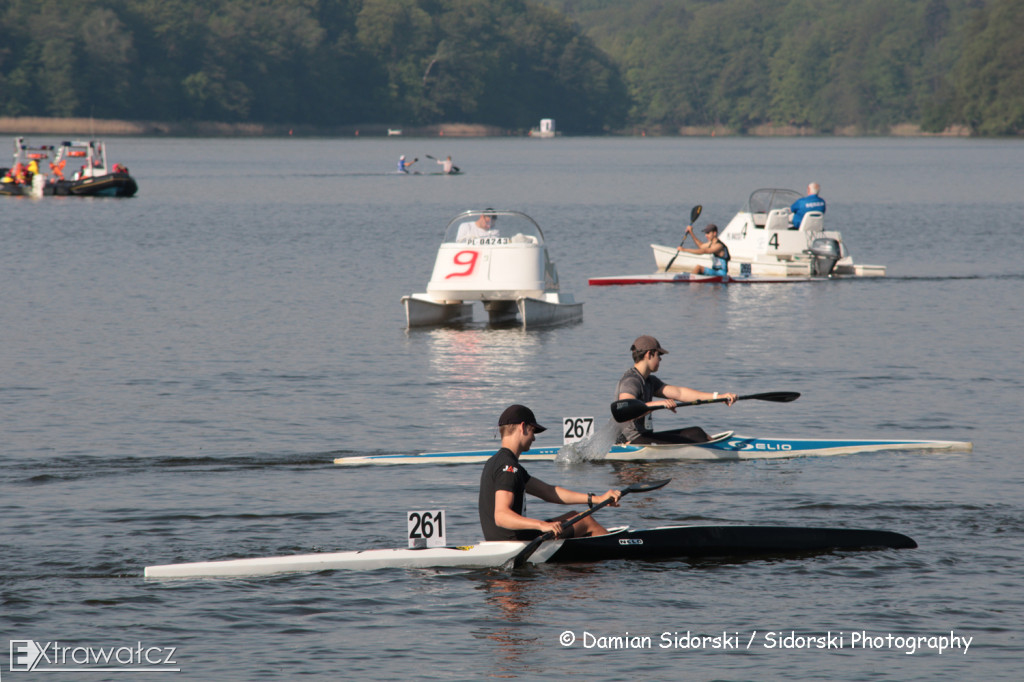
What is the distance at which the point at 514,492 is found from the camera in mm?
11266

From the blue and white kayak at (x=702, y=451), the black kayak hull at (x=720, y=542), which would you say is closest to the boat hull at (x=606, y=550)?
the black kayak hull at (x=720, y=542)

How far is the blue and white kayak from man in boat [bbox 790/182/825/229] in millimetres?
18711

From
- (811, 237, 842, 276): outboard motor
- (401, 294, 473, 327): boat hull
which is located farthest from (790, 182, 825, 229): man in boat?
(401, 294, 473, 327): boat hull

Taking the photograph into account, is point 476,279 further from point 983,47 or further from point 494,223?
point 983,47

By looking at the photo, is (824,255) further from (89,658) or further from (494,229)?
(89,658)

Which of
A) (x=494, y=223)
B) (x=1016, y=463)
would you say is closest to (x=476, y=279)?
(x=494, y=223)

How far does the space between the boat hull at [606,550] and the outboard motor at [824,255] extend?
23302 millimetres

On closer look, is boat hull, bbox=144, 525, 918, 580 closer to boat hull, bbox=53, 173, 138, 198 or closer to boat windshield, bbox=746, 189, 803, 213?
boat windshield, bbox=746, 189, 803, 213

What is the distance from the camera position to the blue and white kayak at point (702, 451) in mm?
15781

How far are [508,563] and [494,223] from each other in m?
15.7

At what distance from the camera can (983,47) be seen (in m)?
172

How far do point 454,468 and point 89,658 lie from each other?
6.33m

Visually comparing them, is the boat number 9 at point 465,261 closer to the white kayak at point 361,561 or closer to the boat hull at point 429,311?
the boat hull at point 429,311

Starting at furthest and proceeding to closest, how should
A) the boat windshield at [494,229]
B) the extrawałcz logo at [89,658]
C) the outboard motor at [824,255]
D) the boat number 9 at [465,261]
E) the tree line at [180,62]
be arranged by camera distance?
1. the tree line at [180,62]
2. the outboard motor at [824,255]
3. the boat windshield at [494,229]
4. the boat number 9 at [465,261]
5. the extrawałcz logo at [89,658]
